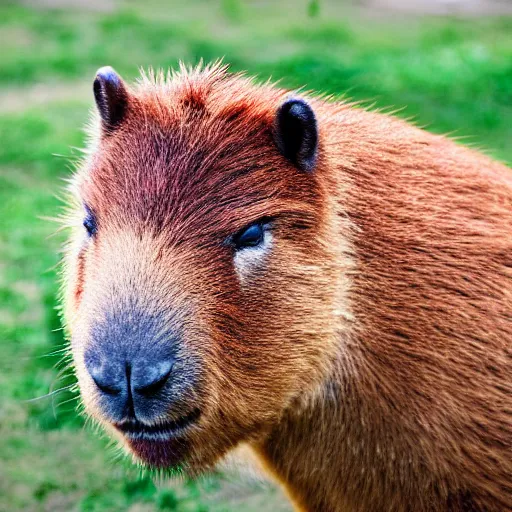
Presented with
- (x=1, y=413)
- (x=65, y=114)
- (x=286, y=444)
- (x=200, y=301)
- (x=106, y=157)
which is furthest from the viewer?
(x=65, y=114)

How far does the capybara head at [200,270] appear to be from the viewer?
288 cm

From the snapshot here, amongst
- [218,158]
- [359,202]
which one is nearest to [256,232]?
[218,158]

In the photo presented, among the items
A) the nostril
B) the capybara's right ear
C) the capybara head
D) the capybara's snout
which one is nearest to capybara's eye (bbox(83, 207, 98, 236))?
the capybara head

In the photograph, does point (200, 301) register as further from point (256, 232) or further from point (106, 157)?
point (106, 157)

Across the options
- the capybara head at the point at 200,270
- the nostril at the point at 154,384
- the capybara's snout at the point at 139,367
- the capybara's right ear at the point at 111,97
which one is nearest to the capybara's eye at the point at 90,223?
the capybara head at the point at 200,270

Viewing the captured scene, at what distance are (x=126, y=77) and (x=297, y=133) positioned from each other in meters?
9.87

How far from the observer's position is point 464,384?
3.33 m

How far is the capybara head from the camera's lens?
288 cm

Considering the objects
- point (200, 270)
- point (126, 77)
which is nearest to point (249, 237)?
point (200, 270)

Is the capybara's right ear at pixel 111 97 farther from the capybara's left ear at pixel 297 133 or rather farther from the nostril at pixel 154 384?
the nostril at pixel 154 384

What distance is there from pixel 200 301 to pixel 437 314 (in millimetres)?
1023

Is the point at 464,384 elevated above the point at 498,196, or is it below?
below

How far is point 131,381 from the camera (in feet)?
9.21

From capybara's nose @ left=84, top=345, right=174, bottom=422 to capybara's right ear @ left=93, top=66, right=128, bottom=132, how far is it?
39.4 inches
